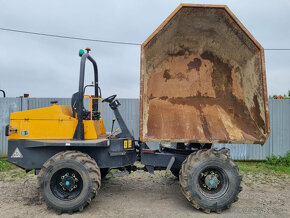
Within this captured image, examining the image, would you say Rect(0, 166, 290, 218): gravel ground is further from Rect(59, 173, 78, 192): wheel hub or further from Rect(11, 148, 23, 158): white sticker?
Rect(11, 148, 23, 158): white sticker

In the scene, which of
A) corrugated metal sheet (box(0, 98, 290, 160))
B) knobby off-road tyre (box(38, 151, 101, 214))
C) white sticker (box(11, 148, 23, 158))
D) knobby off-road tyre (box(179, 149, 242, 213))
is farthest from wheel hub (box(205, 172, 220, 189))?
corrugated metal sheet (box(0, 98, 290, 160))

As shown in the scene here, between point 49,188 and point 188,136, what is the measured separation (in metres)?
2.77

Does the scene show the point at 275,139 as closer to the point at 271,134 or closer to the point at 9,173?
the point at 271,134

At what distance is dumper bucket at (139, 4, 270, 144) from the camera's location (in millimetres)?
5207

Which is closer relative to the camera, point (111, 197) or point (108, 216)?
point (108, 216)

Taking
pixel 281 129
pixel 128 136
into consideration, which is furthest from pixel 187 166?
pixel 281 129

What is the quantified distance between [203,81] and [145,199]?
9.85 feet

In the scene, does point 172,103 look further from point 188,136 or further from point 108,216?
point 108,216

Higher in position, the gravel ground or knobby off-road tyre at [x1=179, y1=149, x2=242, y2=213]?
knobby off-road tyre at [x1=179, y1=149, x2=242, y2=213]

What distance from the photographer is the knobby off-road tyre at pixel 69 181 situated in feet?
15.5

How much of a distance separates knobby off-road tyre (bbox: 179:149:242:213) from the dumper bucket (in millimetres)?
368

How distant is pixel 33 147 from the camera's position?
5.11m

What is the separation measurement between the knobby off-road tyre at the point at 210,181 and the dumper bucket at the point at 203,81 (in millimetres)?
368

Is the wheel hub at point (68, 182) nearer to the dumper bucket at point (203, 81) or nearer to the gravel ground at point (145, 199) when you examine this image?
the gravel ground at point (145, 199)
